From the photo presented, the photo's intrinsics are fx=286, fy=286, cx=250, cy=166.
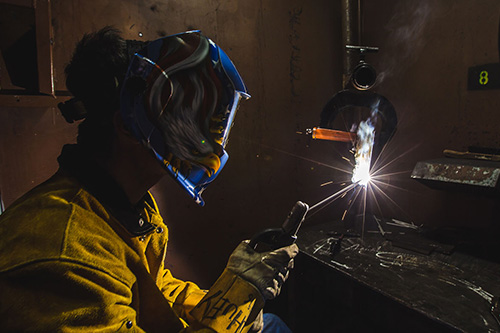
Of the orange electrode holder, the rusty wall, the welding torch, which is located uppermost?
the rusty wall

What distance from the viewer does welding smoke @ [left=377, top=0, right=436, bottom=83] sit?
2.63 m

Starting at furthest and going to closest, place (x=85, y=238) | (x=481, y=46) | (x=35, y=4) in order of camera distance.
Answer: (x=481, y=46) → (x=35, y=4) → (x=85, y=238)

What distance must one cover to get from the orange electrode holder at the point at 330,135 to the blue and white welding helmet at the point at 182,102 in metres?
0.98

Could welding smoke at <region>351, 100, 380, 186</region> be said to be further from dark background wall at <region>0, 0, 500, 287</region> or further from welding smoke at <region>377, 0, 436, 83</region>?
welding smoke at <region>377, 0, 436, 83</region>

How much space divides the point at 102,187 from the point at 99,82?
42 centimetres

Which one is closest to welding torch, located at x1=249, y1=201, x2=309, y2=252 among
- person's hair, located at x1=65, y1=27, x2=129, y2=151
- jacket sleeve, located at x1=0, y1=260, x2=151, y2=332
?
jacket sleeve, located at x1=0, y1=260, x2=151, y2=332

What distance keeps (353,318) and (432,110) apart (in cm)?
198

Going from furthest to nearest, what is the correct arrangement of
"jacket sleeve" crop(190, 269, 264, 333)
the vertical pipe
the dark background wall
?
the vertical pipe → the dark background wall → "jacket sleeve" crop(190, 269, 264, 333)

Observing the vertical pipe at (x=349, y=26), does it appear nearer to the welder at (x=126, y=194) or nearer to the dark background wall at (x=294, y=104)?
the dark background wall at (x=294, y=104)

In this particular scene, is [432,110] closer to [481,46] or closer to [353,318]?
[481,46]

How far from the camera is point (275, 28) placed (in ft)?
8.86

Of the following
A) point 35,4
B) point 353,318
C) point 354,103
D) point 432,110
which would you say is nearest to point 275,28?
point 354,103

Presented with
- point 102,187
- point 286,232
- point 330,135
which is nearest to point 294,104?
point 330,135

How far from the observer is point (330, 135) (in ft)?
7.07
